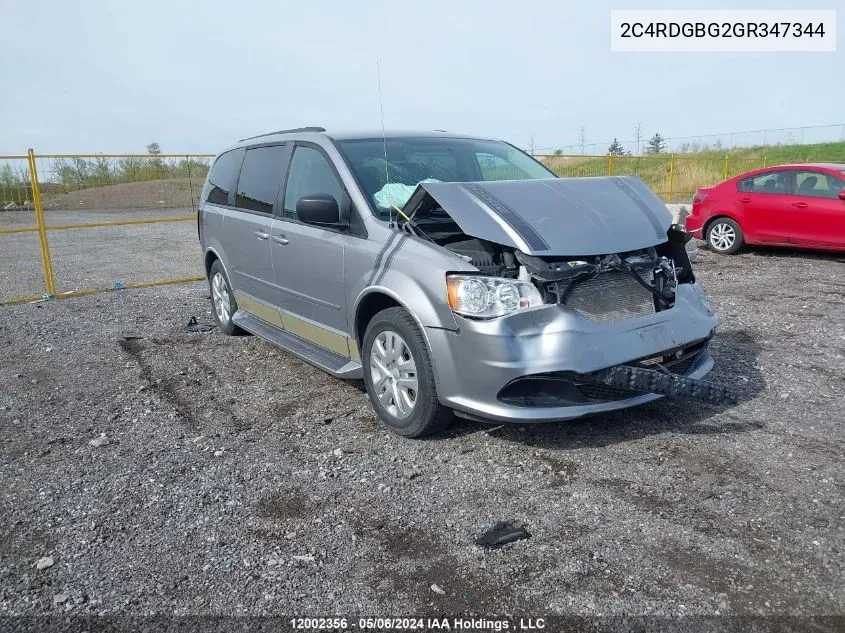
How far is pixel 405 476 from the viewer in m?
3.78

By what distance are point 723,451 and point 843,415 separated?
112 cm

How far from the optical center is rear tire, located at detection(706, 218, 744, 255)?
11141 mm

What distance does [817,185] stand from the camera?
10219 millimetres

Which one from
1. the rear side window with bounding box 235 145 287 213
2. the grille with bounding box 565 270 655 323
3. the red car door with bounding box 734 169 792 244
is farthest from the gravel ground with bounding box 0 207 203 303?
the red car door with bounding box 734 169 792 244

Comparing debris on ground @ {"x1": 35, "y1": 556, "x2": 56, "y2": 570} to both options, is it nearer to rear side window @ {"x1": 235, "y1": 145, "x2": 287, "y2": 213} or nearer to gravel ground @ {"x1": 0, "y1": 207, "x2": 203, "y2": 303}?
rear side window @ {"x1": 235, "y1": 145, "x2": 287, "y2": 213}

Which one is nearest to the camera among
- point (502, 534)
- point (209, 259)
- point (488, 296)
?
point (502, 534)

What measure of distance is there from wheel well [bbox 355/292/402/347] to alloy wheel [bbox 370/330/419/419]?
0.20 metres

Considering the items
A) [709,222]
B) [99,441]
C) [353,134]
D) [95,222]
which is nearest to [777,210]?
[709,222]

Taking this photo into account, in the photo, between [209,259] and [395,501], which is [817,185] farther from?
[395,501]

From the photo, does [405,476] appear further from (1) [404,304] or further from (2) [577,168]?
(2) [577,168]

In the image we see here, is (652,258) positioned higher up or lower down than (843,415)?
higher up

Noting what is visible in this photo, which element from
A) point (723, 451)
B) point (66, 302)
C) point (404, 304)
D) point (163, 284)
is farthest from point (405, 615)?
point (163, 284)

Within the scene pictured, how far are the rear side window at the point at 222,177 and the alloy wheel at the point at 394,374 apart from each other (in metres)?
2.81

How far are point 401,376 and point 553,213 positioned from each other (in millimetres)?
1309
